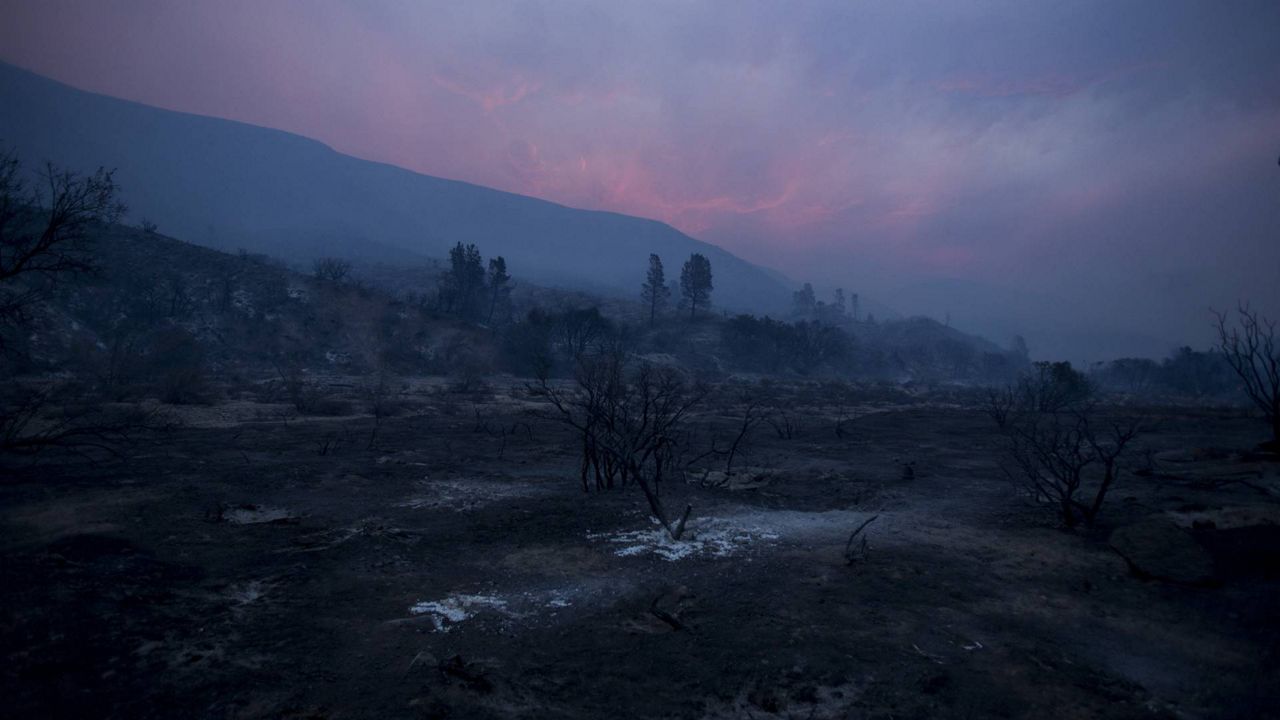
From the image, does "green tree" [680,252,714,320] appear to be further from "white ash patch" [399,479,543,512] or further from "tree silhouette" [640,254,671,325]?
"white ash patch" [399,479,543,512]

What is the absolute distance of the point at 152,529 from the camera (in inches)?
343

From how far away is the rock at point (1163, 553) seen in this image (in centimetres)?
770

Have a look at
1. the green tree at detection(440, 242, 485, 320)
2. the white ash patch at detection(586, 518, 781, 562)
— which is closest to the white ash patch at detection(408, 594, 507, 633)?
the white ash patch at detection(586, 518, 781, 562)

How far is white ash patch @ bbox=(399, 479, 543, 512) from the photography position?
1146 centimetres

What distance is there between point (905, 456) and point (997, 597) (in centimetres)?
1225

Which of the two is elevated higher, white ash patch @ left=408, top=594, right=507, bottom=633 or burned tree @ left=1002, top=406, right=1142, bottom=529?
burned tree @ left=1002, top=406, right=1142, bottom=529

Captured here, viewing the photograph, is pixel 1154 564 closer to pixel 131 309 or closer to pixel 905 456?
pixel 905 456

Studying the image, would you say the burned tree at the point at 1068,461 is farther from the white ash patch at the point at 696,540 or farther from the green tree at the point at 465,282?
the green tree at the point at 465,282

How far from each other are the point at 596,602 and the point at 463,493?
630 centimetres

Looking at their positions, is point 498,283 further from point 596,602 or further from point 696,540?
point 596,602

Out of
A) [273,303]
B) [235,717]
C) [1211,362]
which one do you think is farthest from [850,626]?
[1211,362]

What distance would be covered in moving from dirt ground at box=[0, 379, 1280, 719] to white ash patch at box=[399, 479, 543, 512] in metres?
0.09

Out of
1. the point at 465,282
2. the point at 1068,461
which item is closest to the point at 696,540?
the point at 1068,461

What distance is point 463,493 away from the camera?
492 inches
